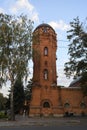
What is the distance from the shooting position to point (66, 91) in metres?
71.2

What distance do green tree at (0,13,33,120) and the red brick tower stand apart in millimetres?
16168

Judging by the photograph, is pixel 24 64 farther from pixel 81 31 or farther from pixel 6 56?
pixel 81 31

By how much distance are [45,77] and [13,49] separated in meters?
21.2

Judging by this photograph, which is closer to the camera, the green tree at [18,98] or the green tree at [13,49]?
the green tree at [13,49]

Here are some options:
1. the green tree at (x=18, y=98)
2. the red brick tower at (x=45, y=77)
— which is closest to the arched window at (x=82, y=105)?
the red brick tower at (x=45, y=77)

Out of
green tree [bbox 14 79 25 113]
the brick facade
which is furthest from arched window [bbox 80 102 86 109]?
green tree [bbox 14 79 25 113]

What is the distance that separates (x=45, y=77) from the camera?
7025 cm

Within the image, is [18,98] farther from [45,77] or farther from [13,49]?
[13,49]

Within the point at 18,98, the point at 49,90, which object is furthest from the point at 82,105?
the point at 18,98

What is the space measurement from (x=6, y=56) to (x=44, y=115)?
22090 mm

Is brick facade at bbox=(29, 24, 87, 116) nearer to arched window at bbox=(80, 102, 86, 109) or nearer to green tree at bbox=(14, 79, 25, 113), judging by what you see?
arched window at bbox=(80, 102, 86, 109)

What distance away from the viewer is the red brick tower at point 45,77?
67906mm

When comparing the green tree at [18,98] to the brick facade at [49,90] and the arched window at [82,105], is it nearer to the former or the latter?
the brick facade at [49,90]

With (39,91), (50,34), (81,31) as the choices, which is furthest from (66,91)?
(81,31)
